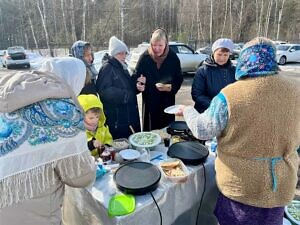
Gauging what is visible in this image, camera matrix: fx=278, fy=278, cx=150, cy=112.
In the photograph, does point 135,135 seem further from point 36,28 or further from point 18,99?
point 36,28

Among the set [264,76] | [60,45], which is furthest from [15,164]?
[60,45]

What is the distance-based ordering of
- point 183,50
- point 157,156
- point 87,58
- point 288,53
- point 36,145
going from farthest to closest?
point 288,53 < point 183,50 < point 87,58 < point 157,156 < point 36,145

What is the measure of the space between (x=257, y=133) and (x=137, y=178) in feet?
2.27

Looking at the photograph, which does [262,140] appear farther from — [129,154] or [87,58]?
[87,58]

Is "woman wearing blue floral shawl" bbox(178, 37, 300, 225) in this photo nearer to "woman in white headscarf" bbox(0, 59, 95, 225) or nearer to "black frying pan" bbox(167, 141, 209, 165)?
"black frying pan" bbox(167, 141, 209, 165)

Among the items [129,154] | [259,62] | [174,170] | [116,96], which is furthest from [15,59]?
[259,62]

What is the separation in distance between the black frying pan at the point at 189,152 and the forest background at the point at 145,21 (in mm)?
21714

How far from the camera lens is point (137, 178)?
158cm

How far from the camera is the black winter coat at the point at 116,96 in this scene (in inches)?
103

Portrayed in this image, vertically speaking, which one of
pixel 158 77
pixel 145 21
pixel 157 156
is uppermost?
pixel 145 21

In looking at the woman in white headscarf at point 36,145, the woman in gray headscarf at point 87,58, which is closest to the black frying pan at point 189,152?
the woman in white headscarf at point 36,145

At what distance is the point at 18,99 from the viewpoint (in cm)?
103

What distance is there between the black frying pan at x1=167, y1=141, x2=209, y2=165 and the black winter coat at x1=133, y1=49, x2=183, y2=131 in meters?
1.03

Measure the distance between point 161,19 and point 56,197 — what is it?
30.8m
